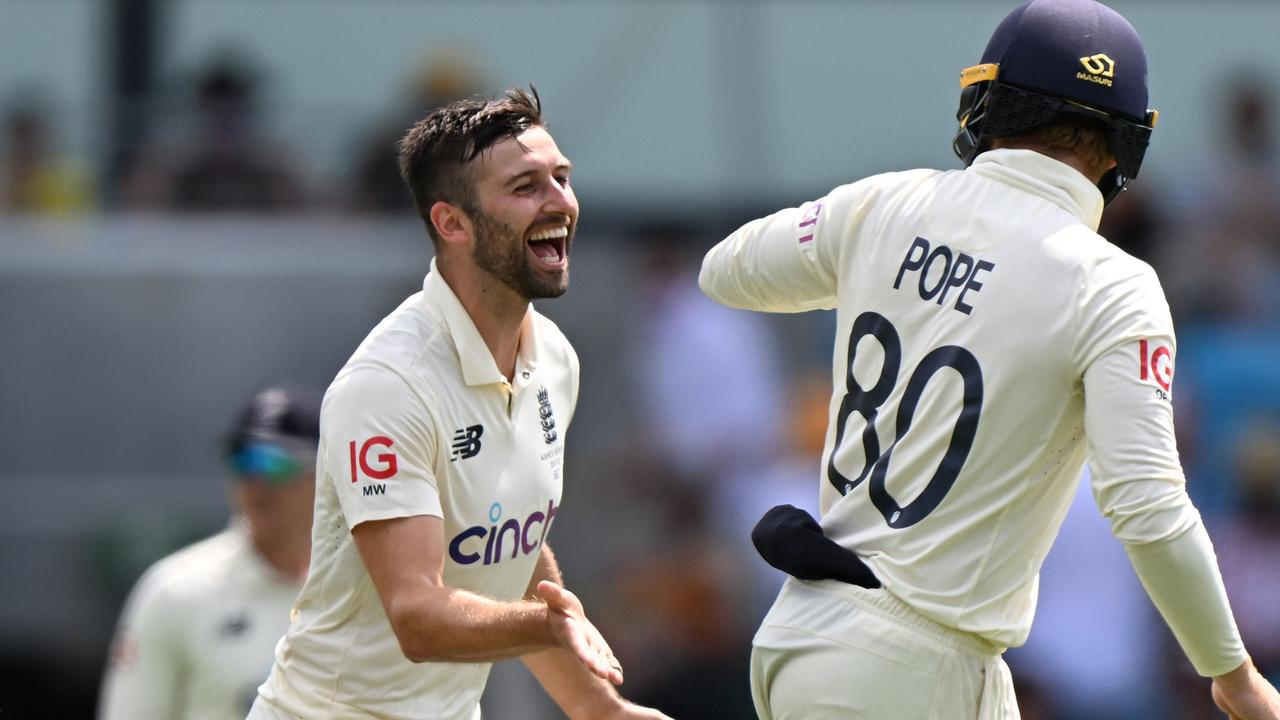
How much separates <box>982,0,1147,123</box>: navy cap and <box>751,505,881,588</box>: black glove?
1101mm

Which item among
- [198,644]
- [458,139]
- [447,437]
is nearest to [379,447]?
[447,437]

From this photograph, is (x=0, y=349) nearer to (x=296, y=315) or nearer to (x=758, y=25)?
(x=296, y=315)

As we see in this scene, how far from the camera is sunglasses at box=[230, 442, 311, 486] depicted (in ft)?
22.1

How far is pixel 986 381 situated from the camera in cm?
409

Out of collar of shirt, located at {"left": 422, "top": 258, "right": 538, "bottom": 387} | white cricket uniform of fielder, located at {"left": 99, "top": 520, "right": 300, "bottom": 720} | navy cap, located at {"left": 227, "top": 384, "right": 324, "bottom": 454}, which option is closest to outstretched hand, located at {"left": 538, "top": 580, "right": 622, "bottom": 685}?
collar of shirt, located at {"left": 422, "top": 258, "right": 538, "bottom": 387}

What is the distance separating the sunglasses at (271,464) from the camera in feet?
22.1

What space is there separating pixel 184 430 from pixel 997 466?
742cm

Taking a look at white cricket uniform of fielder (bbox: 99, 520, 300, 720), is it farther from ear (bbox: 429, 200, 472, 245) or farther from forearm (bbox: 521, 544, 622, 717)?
ear (bbox: 429, 200, 472, 245)

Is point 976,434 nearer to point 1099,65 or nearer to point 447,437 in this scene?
point 1099,65

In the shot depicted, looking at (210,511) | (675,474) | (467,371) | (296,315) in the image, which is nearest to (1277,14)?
(675,474)

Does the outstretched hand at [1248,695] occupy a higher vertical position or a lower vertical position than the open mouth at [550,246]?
lower

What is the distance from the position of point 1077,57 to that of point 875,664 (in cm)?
141

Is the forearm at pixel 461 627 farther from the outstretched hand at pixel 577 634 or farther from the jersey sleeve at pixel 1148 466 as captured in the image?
the jersey sleeve at pixel 1148 466

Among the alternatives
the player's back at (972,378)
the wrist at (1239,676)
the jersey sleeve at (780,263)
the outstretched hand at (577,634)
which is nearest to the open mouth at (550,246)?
the jersey sleeve at (780,263)
